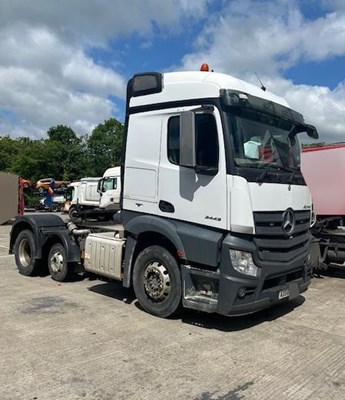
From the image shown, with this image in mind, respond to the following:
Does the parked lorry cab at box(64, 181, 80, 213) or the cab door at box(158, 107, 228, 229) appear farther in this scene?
the parked lorry cab at box(64, 181, 80, 213)

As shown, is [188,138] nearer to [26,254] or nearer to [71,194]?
[26,254]

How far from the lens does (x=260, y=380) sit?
4.34m

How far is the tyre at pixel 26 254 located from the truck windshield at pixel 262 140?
5.11 metres

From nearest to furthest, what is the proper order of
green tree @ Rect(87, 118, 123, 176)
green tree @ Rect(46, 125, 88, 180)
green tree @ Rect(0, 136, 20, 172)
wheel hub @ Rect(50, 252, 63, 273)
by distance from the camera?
wheel hub @ Rect(50, 252, 63, 273) → green tree @ Rect(46, 125, 88, 180) → green tree @ Rect(0, 136, 20, 172) → green tree @ Rect(87, 118, 123, 176)

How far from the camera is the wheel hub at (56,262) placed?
8.68 meters

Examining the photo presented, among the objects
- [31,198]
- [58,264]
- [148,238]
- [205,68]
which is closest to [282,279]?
[148,238]

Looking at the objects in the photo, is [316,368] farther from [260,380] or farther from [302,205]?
[302,205]

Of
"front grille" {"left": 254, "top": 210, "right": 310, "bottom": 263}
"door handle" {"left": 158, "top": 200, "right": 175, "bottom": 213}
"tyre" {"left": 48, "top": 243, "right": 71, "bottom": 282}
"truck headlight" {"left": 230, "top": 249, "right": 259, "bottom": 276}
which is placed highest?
"door handle" {"left": 158, "top": 200, "right": 175, "bottom": 213}

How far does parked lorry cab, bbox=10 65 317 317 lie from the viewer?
18.3 ft

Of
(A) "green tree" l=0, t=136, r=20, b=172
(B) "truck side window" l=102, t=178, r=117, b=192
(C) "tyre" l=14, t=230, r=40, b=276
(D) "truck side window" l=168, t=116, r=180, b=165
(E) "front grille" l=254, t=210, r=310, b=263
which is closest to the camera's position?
(E) "front grille" l=254, t=210, r=310, b=263

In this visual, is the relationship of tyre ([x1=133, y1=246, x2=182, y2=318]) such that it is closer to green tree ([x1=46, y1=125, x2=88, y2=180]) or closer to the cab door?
the cab door

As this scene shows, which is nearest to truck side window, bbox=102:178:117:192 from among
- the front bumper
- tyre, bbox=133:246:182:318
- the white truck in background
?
the white truck in background

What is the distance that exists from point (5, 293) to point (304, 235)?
5.02m

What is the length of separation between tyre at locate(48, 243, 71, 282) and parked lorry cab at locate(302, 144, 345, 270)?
4956mm
